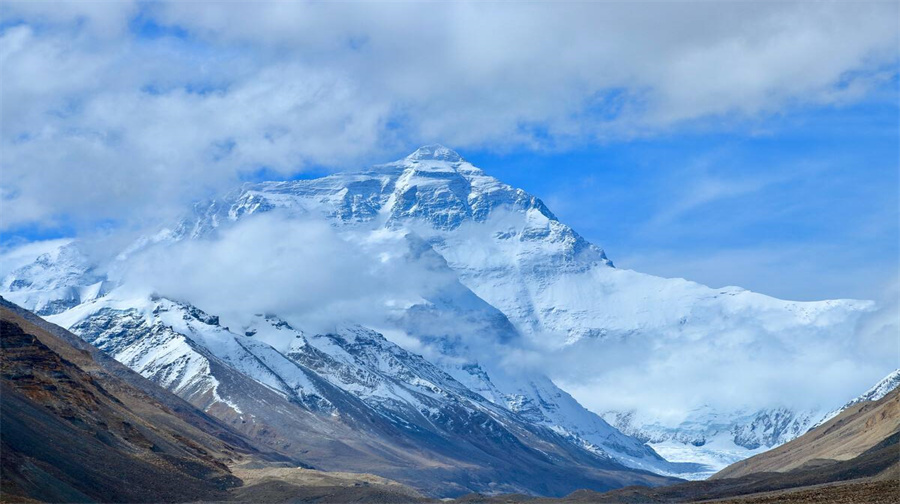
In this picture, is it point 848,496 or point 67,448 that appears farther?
point 67,448

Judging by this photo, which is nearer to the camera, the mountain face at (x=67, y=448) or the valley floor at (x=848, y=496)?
the valley floor at (x=848, y=496)

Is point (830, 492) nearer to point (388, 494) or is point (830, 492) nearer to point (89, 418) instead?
point (388, 494)

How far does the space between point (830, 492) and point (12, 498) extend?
7064cm

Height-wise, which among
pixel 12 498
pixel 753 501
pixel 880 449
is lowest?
pixel 12 498

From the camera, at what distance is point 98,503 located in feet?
459

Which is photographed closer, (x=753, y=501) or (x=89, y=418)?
(x=753, y=501)

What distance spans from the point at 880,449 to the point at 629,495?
42069 millimetres

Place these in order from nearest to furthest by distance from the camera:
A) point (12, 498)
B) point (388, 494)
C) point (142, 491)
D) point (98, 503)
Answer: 1. point (12, 498)
2. point (98, 503)
3. point (142, 491)
4. point (388, 494)

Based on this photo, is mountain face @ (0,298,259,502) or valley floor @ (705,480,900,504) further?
mountain face @ (0,298,259,502)

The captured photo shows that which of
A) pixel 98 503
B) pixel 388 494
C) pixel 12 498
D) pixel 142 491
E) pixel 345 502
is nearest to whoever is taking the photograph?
pixel 12 498

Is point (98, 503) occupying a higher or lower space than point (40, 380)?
lower

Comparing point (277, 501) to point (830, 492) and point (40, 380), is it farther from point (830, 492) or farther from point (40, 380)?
point (830, 492)

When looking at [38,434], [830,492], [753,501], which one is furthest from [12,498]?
[830,492]

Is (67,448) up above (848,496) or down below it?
below
